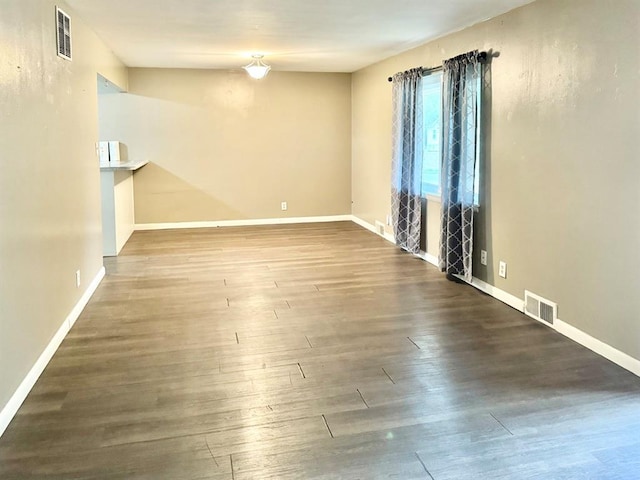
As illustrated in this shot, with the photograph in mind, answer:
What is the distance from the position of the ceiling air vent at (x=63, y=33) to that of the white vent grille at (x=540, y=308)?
12.0ft

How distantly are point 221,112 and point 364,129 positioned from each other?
A: 205cm

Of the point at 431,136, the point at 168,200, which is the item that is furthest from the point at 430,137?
the point at 168,200

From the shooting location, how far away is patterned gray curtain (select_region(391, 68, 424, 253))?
18.2 ft

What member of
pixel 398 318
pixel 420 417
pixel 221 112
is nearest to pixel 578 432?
pixel 420 417

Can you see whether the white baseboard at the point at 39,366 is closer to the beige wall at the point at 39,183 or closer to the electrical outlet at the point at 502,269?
the beige wall at the point at 39,183

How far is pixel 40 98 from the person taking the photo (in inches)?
122

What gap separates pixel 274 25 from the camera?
4.45 meters

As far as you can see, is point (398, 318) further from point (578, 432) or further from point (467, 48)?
point (467, 48)

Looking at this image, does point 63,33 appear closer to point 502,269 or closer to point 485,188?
point 485,188

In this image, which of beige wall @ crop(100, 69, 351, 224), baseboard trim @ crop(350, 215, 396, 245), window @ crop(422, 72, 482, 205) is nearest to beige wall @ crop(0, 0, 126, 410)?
beige wall @ crop(100, 69, 351, 224)

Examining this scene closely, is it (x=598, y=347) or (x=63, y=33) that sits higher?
(x=63, y=33)

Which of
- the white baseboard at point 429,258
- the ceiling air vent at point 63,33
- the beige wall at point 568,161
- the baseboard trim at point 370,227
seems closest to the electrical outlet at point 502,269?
the beige wall at point 568,161

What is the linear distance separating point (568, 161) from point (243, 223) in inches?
208

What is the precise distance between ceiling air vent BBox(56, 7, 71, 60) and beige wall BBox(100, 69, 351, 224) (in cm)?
352
